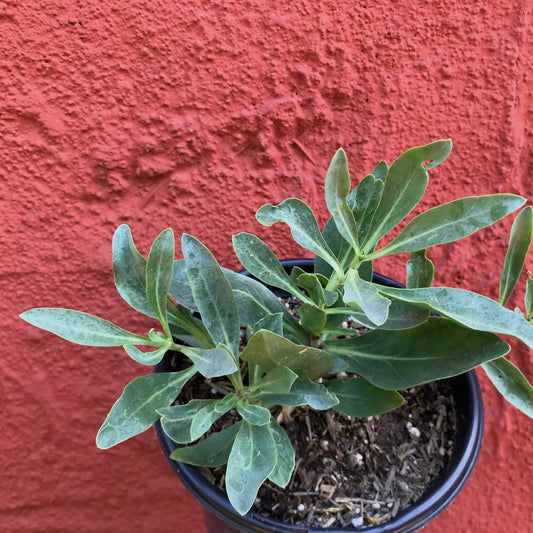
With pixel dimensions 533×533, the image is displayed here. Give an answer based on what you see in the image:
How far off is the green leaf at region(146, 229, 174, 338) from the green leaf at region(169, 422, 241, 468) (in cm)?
17

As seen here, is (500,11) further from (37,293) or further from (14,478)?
(14,478)

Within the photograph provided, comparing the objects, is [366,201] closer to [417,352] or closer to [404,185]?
[404,185]

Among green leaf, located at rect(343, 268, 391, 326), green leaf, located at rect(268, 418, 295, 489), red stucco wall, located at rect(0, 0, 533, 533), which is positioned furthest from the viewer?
red stucco wall, located at rect(0, 0, 533, 533)

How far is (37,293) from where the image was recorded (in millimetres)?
841

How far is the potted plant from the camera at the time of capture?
48cm

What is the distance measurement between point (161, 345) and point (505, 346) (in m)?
0.31

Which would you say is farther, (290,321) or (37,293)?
(37,293)

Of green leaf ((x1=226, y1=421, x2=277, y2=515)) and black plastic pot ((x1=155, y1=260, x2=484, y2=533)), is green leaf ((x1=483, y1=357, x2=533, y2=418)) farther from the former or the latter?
green leaf ((x1=226, y1=421, x2=277, y2=515))

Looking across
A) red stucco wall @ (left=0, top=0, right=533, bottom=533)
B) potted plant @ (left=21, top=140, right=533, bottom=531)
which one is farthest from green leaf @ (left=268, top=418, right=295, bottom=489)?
red stucco wall @ (left=0, top=0, right=533, bottom=533)

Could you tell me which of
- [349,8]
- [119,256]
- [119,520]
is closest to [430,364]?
[119,256]

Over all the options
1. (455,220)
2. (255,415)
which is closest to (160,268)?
(255,415)

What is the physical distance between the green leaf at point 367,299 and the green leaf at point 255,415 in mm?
139

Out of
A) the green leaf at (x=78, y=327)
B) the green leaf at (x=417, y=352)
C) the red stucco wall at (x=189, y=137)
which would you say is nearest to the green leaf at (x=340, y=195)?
the green leaf at (x=417, y=352)

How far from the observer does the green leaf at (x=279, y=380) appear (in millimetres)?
489
